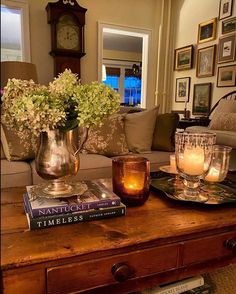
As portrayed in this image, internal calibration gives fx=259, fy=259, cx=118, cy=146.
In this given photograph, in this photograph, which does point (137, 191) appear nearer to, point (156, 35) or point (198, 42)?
point (198, 42)

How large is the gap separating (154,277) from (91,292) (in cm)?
21

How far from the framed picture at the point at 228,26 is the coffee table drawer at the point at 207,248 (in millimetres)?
3327

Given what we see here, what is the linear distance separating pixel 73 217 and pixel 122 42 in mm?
5986

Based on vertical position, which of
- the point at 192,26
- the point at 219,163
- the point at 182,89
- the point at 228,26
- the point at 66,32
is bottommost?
the point at 219,163

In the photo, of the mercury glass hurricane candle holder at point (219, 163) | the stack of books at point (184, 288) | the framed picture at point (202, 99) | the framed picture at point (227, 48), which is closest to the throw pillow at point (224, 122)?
the framed picture at point (202, 99)

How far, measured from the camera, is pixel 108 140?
2.07 meters

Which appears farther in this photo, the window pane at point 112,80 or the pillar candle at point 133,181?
the window pane at point 112,80

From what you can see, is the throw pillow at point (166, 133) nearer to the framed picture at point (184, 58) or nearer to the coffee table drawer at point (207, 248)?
the coffee table drawer at point (207, 248)

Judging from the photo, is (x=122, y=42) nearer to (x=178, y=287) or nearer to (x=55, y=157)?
(x=55, y=157)

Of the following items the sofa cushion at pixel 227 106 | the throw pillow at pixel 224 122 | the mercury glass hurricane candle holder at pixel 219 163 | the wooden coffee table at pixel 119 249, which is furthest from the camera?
the sofa cushion at pixel 227 106

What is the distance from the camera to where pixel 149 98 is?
4496mm

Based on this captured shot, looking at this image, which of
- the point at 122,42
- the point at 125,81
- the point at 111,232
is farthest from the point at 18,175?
the point at 125,81

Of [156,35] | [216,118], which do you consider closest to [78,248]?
[216,118]

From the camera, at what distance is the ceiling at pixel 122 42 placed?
5.65 metres
